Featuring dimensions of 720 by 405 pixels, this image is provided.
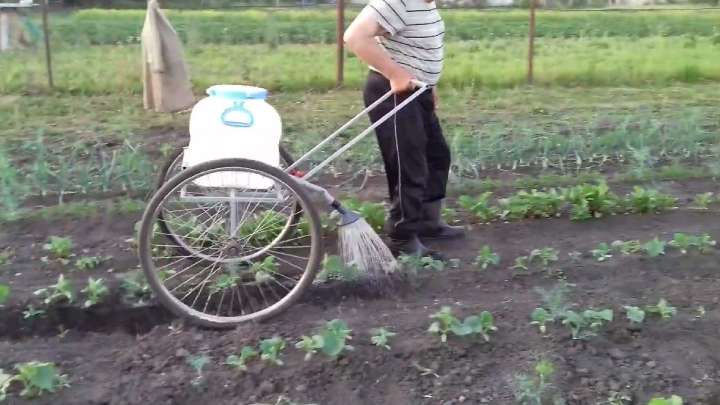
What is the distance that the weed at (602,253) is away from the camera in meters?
4.71

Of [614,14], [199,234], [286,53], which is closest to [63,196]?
[199,234]

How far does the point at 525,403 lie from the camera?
3.44m

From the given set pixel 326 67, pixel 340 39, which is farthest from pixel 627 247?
pixel 326 67

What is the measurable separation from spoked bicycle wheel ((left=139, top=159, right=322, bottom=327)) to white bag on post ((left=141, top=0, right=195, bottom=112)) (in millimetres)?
3347

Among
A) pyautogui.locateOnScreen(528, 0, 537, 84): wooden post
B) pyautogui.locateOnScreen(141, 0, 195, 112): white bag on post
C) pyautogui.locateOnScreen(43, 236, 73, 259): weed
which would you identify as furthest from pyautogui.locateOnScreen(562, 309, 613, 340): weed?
pyautogui.locateOnScreen(528, 0, 537, 84): wooden post

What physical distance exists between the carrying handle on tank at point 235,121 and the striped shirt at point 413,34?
2.51ft

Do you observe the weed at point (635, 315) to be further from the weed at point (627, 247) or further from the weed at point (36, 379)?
the weed at point (36, 379)

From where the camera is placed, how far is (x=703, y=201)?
219 inches

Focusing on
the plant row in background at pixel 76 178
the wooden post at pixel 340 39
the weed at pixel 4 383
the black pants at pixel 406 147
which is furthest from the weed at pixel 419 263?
the wooden post at pixel 340 39

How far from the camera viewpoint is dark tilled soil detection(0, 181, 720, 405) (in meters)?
3.49

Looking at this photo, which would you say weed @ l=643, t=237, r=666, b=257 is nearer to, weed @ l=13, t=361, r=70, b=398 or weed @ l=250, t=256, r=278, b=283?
weed @ l=250, t=256, r=278, b=283

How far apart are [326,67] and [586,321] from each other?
792 centimetres

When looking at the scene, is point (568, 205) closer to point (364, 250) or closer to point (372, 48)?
point (364, 250)

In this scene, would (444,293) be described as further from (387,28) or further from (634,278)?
(387,28)
